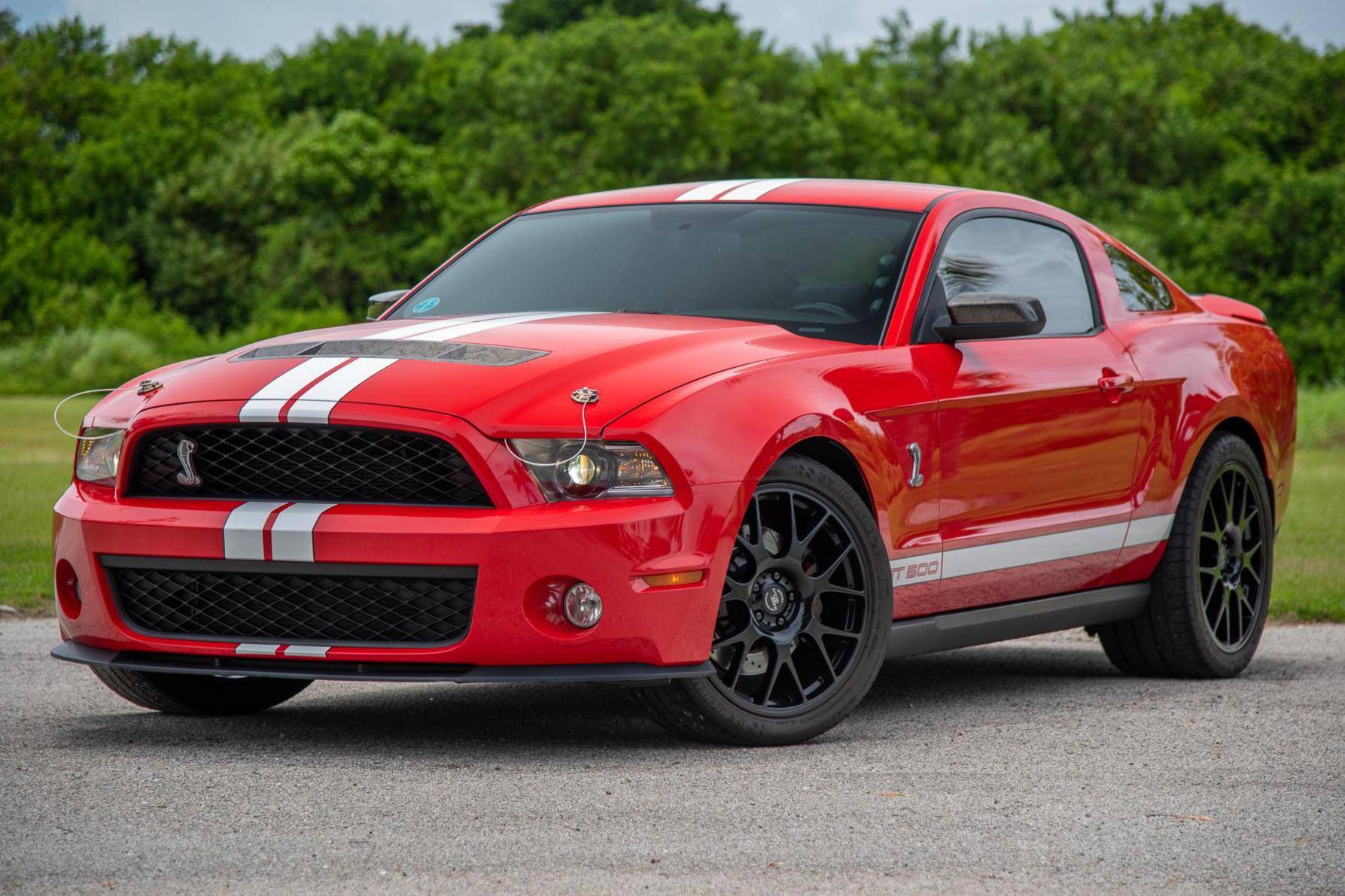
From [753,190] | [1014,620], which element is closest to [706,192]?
[753,190]

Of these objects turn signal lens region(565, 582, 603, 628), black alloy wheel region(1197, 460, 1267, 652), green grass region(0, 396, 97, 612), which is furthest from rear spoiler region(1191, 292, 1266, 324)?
green grass region(0, 396, 97, 612)

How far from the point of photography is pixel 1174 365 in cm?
654

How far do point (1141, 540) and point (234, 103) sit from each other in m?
51.6

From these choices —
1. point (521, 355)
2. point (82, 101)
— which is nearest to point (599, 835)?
point (521, 355)

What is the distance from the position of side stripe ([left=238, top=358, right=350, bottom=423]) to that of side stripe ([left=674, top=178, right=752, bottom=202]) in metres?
1.72

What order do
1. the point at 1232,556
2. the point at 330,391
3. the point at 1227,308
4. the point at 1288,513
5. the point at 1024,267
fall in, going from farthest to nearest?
1. the point at 1288,513
2. the point at 1227,308
3. the point at 1232,556
4. the point at 1024,267
5. the point at 330,391

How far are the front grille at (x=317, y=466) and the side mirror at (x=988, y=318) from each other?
5.63ft

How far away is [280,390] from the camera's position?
4629 millimetres

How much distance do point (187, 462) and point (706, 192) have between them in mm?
2200

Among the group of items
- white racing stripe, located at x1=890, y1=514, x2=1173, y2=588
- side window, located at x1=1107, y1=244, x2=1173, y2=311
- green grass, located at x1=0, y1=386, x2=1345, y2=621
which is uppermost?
side window, located at x1=1107, y1=244, x2=1173, y2=311

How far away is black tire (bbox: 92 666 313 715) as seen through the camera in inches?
207

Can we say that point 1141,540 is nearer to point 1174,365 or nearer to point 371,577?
point 1174,365

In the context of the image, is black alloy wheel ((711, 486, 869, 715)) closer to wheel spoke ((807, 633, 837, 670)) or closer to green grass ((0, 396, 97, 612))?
wheel spoke ((807, 633, 837, 670))

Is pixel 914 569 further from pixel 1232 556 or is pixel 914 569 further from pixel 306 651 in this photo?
pixel 1232 556
